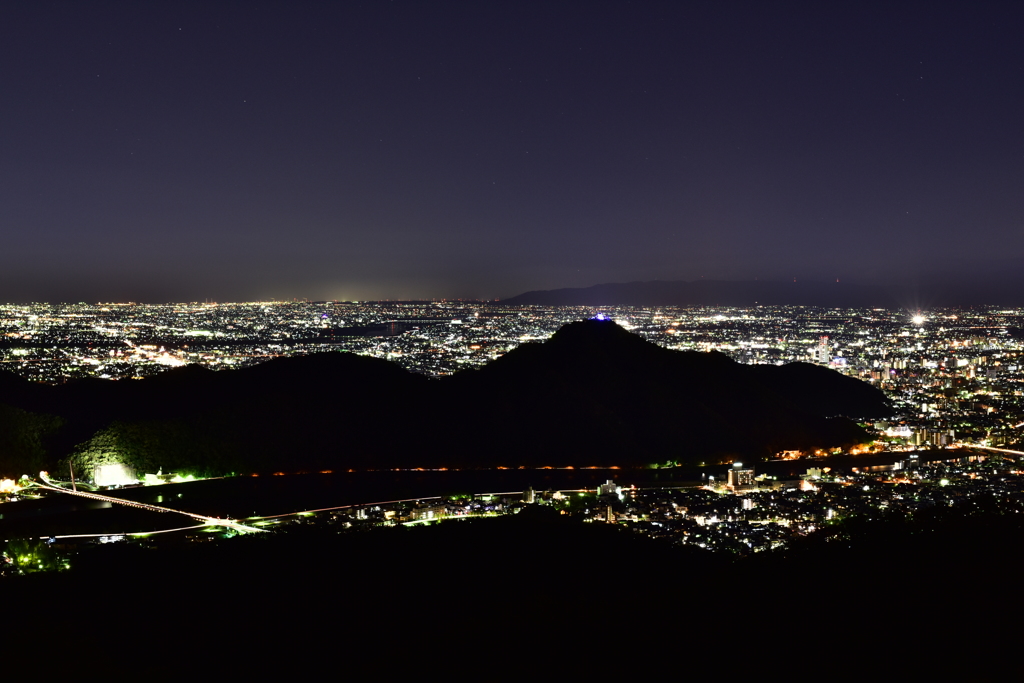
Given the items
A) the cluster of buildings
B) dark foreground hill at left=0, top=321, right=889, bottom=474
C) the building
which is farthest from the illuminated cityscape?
dark foreground hill at left=0, top=321, right=889, bottom=474

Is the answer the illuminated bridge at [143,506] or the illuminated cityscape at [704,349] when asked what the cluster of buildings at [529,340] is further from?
the illuminated bridge at [143,506]

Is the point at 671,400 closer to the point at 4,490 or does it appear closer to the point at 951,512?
the point at 951,512

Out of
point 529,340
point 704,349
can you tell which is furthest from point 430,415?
point 704,349

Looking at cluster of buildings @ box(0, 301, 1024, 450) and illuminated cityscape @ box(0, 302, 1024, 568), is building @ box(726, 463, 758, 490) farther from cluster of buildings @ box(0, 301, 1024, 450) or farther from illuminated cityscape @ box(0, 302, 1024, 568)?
cluster of buildings @ box(0, 301, 1024, 450)

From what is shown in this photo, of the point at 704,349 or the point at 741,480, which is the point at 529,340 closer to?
the point at 704,349

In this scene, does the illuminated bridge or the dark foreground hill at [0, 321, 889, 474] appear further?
the dark foreground hill at [0, 321, 889, 474]

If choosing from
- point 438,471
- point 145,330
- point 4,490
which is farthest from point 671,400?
point 145,330

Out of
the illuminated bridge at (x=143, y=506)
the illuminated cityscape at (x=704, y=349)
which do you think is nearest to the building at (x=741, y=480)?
the illuminated cityscape at (x=704, y=349)

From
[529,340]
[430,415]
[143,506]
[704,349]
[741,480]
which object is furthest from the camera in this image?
[704,349]
